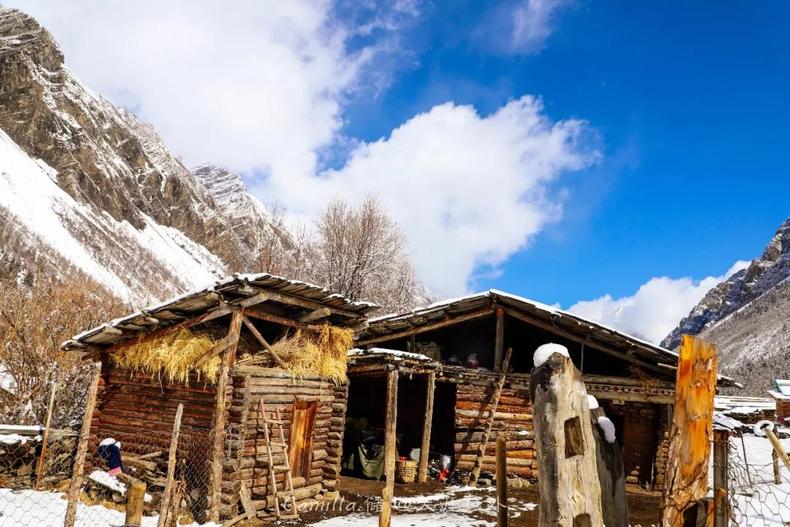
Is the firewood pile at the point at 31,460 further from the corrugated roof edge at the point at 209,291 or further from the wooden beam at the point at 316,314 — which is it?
the wooden beam at the point at 316,314

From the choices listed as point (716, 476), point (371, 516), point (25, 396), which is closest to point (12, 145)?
point (25, 396)

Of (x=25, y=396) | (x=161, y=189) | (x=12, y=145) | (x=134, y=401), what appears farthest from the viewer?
(x=161, y=189)

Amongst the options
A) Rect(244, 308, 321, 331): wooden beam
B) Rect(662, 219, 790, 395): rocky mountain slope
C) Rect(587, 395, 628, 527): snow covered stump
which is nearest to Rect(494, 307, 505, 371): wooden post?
Rect(244, 308, 321, 331): wooden beam

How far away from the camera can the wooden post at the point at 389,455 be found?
822cm

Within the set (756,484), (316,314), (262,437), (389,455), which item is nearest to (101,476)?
(262,437)

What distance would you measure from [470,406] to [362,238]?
17.9 meters

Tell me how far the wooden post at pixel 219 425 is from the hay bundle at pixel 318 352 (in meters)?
1.46

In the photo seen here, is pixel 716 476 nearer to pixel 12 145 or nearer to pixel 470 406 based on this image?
pixel 470 406

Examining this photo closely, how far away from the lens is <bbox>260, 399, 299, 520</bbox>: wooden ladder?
37.0 feet

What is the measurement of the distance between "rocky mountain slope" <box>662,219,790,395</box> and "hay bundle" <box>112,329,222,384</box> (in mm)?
59481

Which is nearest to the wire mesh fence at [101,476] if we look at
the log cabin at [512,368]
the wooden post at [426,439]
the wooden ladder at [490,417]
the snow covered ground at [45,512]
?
the snow covered ground at [45,512]

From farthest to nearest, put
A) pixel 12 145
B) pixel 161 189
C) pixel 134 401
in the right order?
1. pixel 161 189
2. pixel 12 145
3. pixel 134 401

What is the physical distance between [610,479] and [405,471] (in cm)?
1283

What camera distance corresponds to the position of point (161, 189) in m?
89.6
